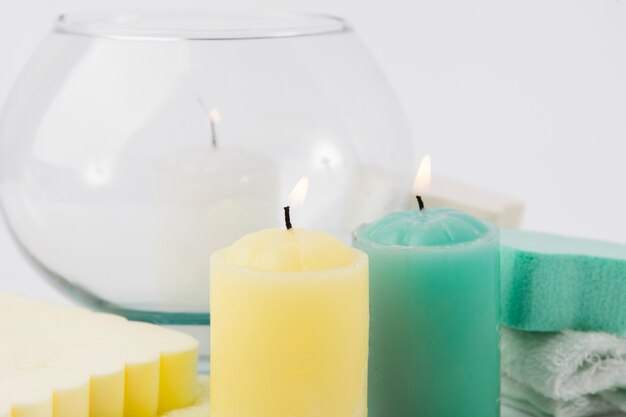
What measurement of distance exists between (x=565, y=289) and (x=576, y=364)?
0.05m

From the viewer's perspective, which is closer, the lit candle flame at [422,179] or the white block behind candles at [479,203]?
the lit candle flame at [422,179]

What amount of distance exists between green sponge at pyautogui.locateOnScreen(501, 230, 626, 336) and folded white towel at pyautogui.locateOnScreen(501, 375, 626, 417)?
5 centimetres

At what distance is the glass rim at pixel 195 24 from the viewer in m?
0.89

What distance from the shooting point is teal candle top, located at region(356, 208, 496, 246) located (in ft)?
2.41

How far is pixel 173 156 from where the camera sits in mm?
873

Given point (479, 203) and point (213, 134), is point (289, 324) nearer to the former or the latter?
point (213, 134)

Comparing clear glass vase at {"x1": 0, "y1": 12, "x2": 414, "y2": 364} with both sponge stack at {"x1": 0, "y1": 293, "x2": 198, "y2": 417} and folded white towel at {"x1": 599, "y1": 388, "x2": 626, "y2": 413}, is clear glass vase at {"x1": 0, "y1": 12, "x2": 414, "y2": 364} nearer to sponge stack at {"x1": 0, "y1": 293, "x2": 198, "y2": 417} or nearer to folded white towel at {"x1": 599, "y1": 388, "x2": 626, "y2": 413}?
sponge stack at {"x1": 0, "y1": 293, "x2": 198, "y2": 417}

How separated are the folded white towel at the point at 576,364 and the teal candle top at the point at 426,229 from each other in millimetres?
108

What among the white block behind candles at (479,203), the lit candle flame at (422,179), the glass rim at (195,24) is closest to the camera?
the lit candle flame at (422,179)

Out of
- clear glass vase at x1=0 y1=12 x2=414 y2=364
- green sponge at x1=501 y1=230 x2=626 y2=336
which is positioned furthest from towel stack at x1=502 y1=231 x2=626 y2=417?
clear glass vase at x1=0 y1=12 x2=414 y2=364

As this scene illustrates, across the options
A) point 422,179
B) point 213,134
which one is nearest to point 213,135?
point 213,134

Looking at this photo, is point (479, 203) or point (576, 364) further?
point (479, 203)

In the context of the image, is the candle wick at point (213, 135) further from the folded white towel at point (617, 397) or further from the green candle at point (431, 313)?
the folded white towel at point (617, 397)

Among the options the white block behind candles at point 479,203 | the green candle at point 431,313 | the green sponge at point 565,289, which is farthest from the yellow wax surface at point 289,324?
the white block behind candles at point 479,203
